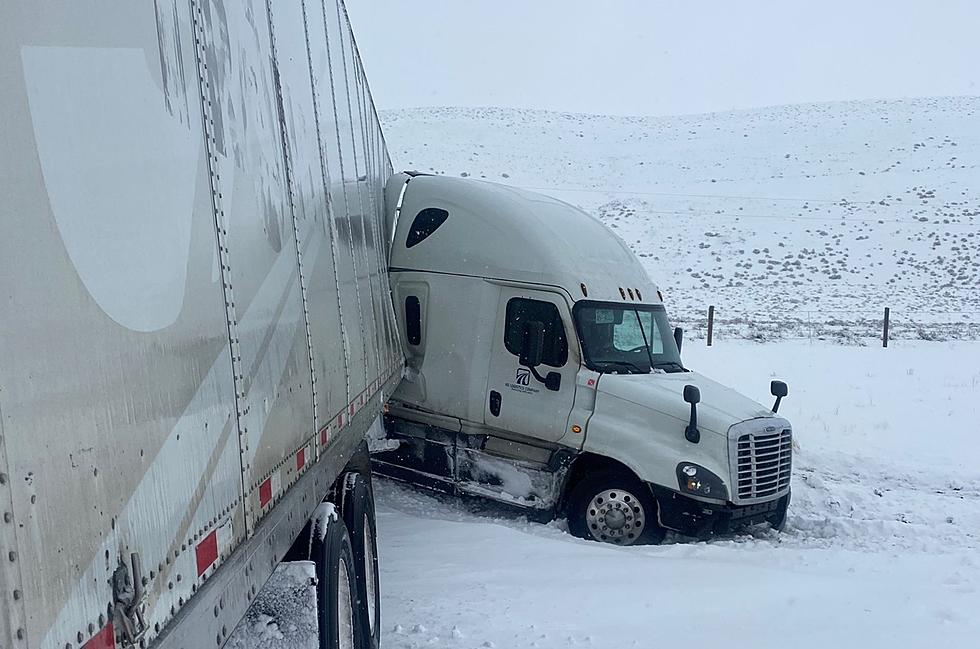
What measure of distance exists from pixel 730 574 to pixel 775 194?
54455 mm

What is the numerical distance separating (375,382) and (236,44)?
3.63m

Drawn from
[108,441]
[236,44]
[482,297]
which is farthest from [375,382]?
[108,441]

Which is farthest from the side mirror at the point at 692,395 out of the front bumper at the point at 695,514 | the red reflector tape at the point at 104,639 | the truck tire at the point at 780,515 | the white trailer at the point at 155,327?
the red reflector tape at the point at 104,639

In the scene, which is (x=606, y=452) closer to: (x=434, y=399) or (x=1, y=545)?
(x=434, y=399)

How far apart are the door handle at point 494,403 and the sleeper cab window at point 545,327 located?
443mm

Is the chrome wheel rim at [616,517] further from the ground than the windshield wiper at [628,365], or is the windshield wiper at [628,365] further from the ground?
the windshield wiper at [628,365]

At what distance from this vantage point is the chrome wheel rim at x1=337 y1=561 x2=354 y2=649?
12.8 ft

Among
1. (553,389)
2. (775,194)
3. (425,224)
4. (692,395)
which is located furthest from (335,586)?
(775,194)

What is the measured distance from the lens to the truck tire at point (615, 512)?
26.2ft

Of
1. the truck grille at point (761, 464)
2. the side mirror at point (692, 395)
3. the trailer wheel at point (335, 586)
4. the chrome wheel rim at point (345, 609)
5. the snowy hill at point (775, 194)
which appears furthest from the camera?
the snowy hill at point (775, 194)

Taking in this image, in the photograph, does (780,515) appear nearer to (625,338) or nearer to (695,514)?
(695,514)

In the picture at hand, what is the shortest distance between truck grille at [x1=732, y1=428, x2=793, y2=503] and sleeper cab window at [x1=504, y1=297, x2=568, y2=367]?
1.83 metres

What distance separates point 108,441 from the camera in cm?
166

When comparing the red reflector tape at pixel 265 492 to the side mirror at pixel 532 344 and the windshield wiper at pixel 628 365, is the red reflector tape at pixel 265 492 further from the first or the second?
the windshield wiper at pixel 628 365
